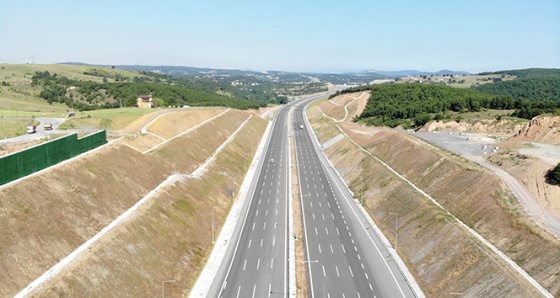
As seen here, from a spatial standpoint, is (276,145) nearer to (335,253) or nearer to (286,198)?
(286,198)

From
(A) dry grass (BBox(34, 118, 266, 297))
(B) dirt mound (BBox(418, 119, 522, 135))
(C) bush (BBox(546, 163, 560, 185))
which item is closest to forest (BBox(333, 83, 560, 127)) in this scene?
(B) dirt mound (BBox(418, 119, 522, 135))

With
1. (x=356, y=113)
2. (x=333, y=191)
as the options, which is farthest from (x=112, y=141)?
(x=356, y=113)

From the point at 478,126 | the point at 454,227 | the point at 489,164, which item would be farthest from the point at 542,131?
the point at 454,227

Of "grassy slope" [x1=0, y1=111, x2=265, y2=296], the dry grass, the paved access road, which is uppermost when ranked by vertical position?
"grassy slope" [x1=0, y1=111, x2=265, y2=296]

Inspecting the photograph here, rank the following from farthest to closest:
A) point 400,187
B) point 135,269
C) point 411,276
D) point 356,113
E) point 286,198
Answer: point 356,113 < point 286,198 < point 400,187 < point 411,276 < point 135,269

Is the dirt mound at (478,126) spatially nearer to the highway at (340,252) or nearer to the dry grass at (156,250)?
the highway at (340,252)

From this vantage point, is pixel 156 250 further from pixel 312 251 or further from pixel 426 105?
pixel 426 105

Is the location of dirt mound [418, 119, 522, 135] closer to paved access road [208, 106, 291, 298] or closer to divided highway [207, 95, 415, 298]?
divided highway [207, 95, 415, 298]
